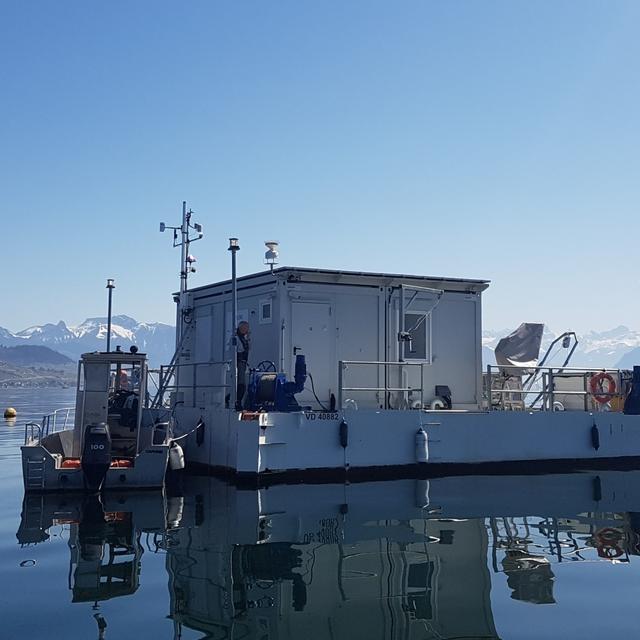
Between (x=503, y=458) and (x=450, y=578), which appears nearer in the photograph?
(x=450, y=578)

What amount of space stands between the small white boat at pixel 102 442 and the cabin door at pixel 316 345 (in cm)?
371

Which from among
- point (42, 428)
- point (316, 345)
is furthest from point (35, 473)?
point (316, 345)

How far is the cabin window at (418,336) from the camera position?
68.3 feet

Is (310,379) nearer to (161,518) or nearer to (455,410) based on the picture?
(455,410)

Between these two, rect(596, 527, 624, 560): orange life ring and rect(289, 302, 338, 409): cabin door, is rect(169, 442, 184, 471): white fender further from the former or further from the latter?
rect(596, 527, 624, 560): orange life ring

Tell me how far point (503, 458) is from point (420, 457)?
2448mm

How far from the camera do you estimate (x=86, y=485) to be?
648 inches

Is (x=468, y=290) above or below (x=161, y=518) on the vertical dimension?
above

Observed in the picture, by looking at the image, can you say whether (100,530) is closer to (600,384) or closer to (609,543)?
(609,543)

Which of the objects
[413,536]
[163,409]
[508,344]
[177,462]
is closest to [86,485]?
[177,462]

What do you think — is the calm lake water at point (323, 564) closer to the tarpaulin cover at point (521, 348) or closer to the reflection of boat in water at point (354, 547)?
the reflection of boat in water at point (354, 547)

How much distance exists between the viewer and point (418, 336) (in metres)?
21.0

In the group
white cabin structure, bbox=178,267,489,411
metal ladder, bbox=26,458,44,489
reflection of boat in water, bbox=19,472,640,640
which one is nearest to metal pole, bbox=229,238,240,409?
white cabin structure, bbox=178,267,489,411

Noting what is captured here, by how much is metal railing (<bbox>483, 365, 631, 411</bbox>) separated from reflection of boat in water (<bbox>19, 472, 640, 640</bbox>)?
2783 millimetres
